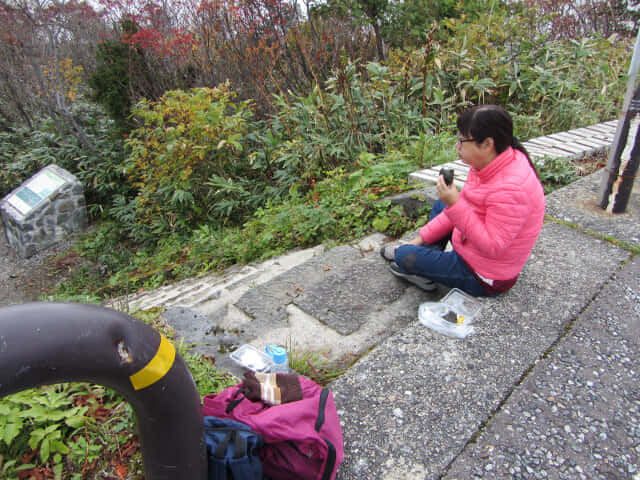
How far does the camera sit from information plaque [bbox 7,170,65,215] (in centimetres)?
698

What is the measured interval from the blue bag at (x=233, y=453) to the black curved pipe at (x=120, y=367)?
0.20 feet

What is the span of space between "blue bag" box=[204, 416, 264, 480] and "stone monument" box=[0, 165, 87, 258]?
6881mm

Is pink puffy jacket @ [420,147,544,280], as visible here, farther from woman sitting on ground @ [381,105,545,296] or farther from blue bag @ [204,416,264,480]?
blue bag @ [204,416,264,480]

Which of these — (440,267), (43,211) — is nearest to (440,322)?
(440,267)

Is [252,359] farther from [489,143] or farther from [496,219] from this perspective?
[489,143]

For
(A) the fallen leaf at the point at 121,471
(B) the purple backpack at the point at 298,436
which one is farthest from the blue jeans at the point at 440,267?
(A) the fallen leaf at the point at 121,471

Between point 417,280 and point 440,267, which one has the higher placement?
point 440,267

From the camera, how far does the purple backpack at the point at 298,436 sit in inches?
57.0

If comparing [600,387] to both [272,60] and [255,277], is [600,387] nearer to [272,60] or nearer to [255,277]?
[255,277]

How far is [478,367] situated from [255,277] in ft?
7.12

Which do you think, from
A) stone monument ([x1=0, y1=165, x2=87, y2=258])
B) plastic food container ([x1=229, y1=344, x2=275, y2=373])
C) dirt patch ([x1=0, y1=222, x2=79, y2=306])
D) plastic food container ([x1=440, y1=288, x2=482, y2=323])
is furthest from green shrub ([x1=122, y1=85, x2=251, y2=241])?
plastic food container ([x1=440, y1=288, x2=482, y2=323])

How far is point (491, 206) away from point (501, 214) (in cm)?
7

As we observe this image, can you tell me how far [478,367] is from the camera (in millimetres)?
2004

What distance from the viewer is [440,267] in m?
2.63
